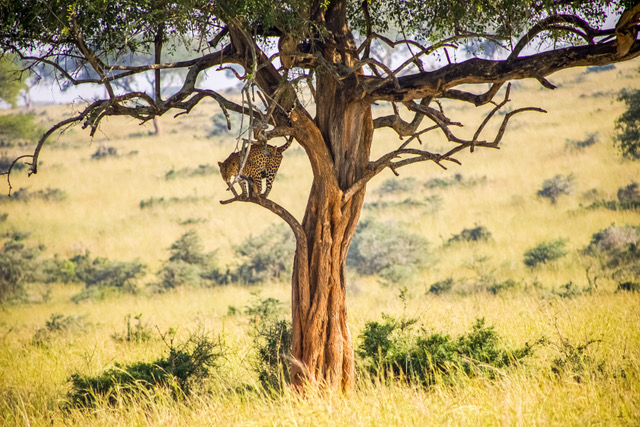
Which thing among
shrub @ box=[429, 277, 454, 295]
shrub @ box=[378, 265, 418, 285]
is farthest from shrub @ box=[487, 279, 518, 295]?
shrub @ box=[378, 265, 418, 285]

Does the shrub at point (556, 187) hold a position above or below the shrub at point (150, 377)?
above

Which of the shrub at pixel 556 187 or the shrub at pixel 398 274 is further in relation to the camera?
the shrub at pixel 556 187

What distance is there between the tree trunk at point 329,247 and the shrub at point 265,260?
9.79 meters

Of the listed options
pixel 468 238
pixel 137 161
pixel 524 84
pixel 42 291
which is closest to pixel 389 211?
pixel 468 238

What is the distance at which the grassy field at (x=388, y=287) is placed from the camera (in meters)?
4.91

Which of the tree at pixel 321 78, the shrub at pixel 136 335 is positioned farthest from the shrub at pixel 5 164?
the tree at pixel 321 78

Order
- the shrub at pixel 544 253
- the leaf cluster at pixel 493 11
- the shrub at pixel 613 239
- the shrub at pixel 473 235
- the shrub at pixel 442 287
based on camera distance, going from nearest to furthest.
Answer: the leaf cluster at pixel 493 11
the shrub at pixel 442 287
the shrub at pixel 613 239
the shrub at pixel 544 253
the shrub at pixel 473 235

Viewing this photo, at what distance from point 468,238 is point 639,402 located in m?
12.9

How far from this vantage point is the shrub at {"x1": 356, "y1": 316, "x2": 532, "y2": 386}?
6.17 m

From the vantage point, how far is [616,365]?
5531 mm

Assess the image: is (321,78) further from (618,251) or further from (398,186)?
(398,186)

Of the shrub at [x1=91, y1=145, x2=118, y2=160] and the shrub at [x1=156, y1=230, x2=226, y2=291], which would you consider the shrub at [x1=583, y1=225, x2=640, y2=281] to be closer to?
the shrub at [x1=156, y1=230, x2=226, y2=291]

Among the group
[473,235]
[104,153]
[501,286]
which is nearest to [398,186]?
[473,235]

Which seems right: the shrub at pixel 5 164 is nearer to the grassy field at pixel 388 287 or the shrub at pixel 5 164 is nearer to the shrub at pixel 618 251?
the grassy field at pixel 388 287
